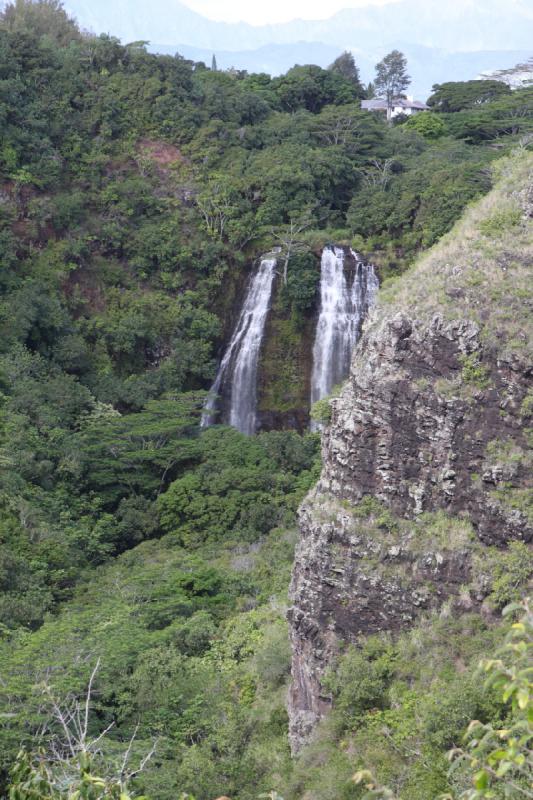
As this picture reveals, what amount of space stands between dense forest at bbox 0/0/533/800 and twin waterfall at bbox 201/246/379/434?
683 millimetres

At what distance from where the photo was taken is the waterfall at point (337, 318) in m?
31.4

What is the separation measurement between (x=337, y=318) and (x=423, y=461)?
19440mm

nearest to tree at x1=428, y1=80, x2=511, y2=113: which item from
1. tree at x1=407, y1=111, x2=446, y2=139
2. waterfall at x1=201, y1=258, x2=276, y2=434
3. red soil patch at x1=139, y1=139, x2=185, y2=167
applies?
tree at x1=407, y1=111, x2=446, y2=139

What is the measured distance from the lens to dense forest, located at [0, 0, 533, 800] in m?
12.8

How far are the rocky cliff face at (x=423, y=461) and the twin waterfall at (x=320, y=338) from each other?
17631 mm

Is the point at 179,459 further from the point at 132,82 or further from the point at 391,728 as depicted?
the point at 132,82

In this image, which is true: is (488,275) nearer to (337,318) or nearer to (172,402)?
(172,402)

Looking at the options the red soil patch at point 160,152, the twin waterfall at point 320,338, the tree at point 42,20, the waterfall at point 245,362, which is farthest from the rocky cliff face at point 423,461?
the tree at point 42,20

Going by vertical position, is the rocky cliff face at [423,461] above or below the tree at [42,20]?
below

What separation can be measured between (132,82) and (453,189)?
15360 millimetres

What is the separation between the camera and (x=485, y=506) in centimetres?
1228

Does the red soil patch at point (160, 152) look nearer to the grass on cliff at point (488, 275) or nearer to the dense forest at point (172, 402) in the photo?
the dense forest at point (172, 402)

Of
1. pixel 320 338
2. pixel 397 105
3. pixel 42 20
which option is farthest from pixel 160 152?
pixel 397 105

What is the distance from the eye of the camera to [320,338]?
105 ft
